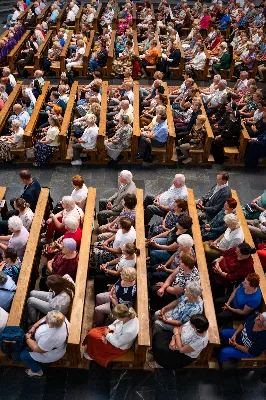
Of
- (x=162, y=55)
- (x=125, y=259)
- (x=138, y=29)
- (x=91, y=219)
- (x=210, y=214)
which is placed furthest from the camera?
(x=138, y=29)

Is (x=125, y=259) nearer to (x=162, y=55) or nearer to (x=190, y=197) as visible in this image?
(x=190, y=197)

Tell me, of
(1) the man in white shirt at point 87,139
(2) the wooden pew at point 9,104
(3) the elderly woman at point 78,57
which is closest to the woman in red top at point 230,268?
(1) the man in white shirt at point 87,139

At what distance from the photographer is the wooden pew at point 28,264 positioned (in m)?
4.33

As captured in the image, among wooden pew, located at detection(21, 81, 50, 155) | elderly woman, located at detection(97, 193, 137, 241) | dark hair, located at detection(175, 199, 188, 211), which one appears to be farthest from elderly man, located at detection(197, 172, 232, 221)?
wooden pew, located at detection(21, 81, 50, 155)

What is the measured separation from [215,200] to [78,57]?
22.1 feet

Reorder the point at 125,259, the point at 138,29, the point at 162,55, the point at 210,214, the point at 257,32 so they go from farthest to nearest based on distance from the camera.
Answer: the point at 138,29
the point at 257,32
the point at 162,55
the point at 210,214
the point at 125,259

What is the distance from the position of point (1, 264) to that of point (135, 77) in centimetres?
752

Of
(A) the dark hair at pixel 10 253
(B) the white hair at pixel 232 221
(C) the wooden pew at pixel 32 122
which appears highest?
(B) the white hair at pixel 232 221

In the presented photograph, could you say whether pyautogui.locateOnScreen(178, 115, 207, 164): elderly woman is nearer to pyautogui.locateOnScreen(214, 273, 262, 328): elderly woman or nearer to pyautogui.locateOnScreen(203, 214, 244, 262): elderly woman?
pyautogui.locateOnScreen(203, 214, 244, 262): elderly woman

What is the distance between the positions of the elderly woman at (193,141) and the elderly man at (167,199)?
1.90 metres

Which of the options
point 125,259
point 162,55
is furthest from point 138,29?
point 125,259

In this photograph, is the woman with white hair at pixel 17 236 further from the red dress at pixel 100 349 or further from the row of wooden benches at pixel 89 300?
the red dress at pixel 100 349

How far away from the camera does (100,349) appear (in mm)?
4211

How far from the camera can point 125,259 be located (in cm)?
474
